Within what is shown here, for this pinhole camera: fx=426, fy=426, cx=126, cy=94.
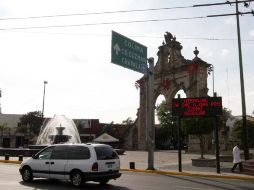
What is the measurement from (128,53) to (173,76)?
30.0m

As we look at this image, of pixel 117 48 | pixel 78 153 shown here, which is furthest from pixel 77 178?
pixel 117 48

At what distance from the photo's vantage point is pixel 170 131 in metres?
83.6

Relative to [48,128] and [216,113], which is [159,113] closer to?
[48,128]

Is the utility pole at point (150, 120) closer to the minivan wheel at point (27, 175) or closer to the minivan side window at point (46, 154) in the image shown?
the minivan side window at point (46, 154)

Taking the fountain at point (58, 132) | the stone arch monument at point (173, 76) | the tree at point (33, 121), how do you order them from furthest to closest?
the tree at point (33, 121) → the stone arch monument at point (173, 76) → the fountain at point (58, 132)

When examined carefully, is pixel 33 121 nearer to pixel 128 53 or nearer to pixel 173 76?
pixel 173 76

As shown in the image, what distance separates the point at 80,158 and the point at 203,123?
47.7ft

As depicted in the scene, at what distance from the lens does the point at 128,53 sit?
24047mm

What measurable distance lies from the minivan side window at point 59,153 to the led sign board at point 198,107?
32.0ft

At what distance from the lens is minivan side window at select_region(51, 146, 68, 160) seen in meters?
16.7

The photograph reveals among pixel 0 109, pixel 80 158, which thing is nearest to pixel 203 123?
pixel 80 158

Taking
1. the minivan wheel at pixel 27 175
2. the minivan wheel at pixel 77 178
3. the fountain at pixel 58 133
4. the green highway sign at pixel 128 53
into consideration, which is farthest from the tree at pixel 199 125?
the fountain at pixel 58 133

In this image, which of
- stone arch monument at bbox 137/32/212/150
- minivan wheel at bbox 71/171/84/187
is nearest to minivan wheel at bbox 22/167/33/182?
minivan wheel at bbox 71/171/84/187

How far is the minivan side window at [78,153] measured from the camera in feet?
52.7
